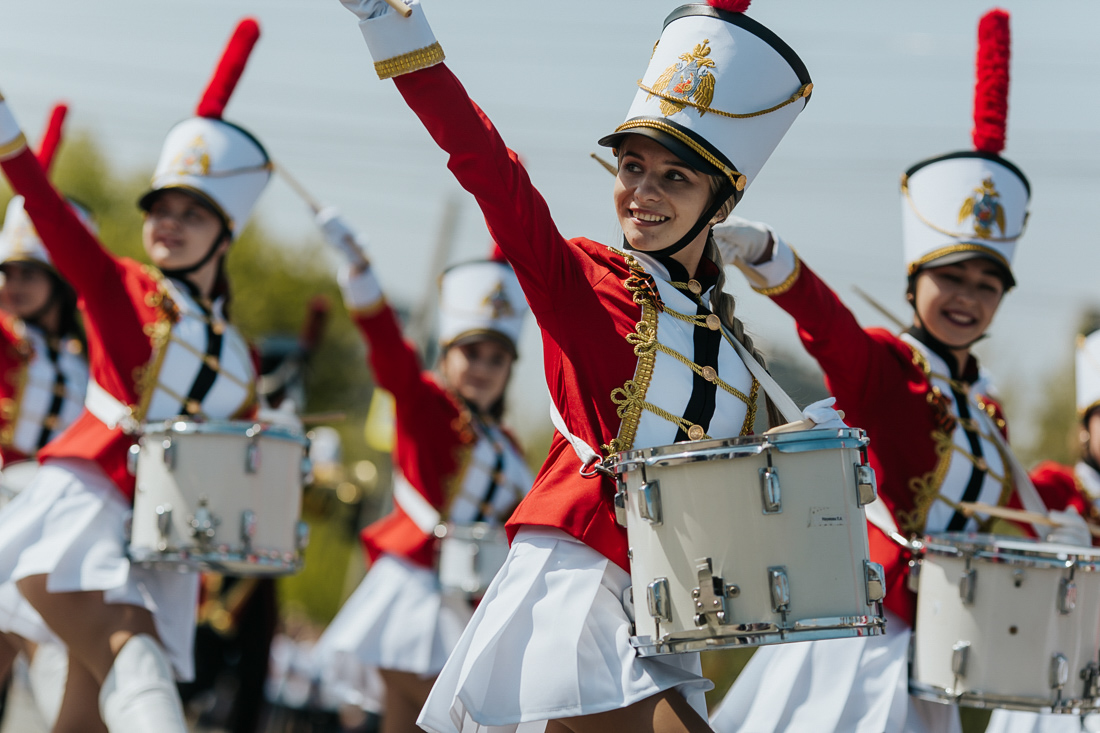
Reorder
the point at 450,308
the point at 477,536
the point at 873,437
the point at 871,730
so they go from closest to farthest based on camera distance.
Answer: the point at 871,730
the point at 873,437
the point at 477,536
the point at 450,308

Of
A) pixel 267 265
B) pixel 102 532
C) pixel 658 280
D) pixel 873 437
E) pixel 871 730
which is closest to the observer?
pixel 658 280

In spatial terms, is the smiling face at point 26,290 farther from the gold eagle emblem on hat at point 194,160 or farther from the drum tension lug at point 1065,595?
the drum tension lug at point 1065,595

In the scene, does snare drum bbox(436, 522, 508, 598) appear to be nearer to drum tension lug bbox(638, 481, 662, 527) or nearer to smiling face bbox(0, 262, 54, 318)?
smiling face bbox(0, 262, 54, 318)

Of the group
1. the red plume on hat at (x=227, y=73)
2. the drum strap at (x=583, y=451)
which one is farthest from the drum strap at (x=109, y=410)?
the drum strap at (x=583, y=451)

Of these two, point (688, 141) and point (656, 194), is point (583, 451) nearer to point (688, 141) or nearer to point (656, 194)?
point (656, 194)

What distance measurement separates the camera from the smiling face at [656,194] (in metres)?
3.64

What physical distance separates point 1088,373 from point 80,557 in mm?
5461

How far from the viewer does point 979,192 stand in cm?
517

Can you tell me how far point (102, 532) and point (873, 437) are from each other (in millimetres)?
2891

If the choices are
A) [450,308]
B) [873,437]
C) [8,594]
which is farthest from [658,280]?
[450,308]

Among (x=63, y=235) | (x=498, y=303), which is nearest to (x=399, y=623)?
(x=498, y=303)

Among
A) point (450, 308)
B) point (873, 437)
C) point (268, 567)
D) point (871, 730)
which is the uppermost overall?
point (450, 308)

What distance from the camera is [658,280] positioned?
3697mm

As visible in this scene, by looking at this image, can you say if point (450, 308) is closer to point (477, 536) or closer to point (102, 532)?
point (477, 536)
